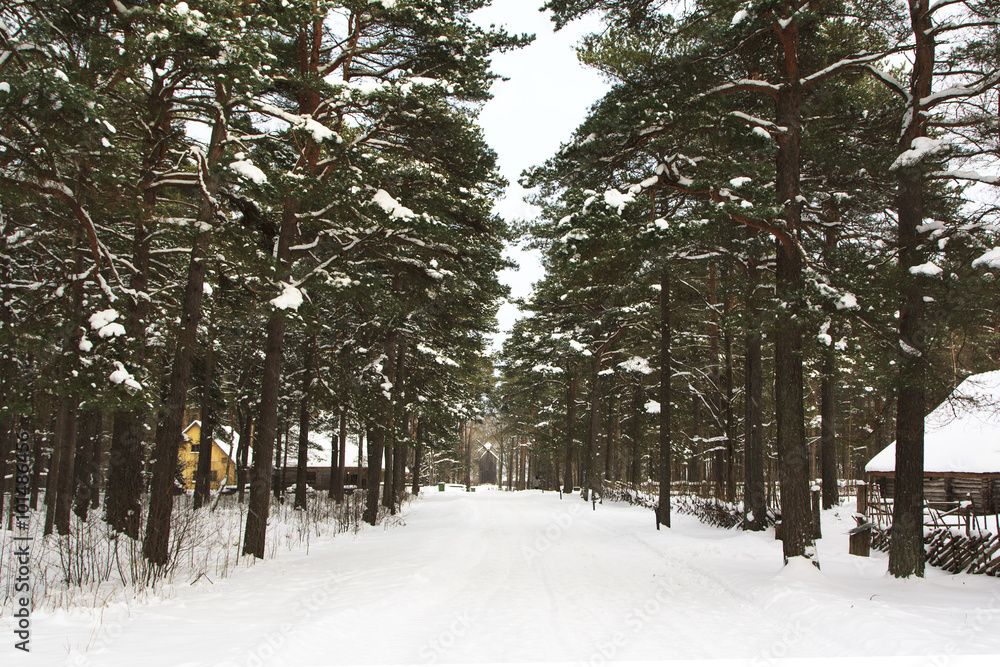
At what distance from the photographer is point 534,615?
7348 mm

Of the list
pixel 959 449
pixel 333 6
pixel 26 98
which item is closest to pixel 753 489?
pixel 959 449

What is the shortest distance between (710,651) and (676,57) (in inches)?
373

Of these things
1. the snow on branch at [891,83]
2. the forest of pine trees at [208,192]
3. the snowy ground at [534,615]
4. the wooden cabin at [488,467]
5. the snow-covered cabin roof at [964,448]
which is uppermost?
the snow on branch at [891,83]

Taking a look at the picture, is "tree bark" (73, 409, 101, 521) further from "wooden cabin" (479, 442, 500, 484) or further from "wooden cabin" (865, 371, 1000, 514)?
"wooden cabin" (479, 442, 500, 484)

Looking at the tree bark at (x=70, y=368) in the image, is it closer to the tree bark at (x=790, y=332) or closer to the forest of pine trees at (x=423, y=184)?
the forest of pine trees at (x=423, y=184)

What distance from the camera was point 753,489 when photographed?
57.3ft

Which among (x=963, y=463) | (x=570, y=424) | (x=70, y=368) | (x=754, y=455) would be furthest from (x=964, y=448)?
(x=70, y=368)

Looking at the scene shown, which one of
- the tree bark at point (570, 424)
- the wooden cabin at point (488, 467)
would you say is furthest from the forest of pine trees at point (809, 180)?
the wooden cabin at point (488, 467)

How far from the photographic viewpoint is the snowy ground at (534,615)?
18.4 feet

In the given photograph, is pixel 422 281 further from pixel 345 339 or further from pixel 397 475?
pixel 397 475

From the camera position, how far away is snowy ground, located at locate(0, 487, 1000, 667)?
5617mm

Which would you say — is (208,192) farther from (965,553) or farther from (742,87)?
(965,553)

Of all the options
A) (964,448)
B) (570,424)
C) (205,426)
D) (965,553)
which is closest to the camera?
(965,553)

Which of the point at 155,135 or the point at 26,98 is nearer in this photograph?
the point at 26,98
